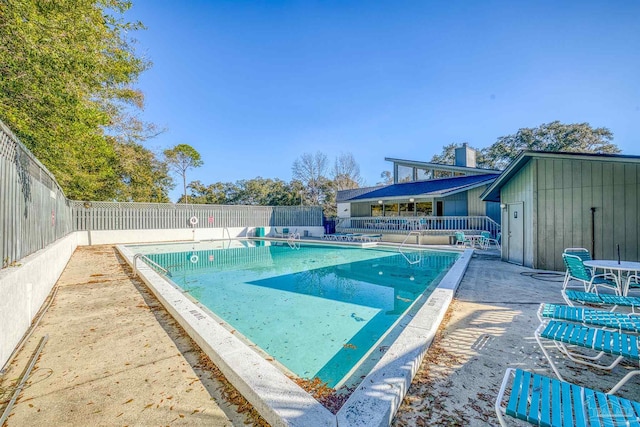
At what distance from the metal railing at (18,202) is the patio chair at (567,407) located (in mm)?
4758

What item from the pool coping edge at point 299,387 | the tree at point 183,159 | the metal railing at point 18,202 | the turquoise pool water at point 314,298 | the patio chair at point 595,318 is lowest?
the turquoise pool water at point 314,298

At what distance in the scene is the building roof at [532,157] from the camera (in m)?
5.82

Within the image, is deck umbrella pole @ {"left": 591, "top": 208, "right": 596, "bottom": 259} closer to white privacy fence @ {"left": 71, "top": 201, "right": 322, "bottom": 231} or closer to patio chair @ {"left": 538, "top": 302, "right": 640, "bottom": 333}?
patio chair @ {"left": 538, "top": 302, "right": 640, "bottom": 333}

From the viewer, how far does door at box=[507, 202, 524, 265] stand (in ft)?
27.2

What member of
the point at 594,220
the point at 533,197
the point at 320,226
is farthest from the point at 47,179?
the point at 320,226

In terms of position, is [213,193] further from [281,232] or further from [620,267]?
[620,267]

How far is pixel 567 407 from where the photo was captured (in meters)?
1.44

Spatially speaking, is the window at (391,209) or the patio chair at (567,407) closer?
the patio chair at (567,407)

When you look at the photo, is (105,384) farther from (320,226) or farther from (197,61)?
(320,226)

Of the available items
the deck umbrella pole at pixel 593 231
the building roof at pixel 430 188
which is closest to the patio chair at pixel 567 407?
the deck umbrella pole at pixel 593 231

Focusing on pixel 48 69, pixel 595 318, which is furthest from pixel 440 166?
pixel 48 69

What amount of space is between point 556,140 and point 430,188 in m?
18.5

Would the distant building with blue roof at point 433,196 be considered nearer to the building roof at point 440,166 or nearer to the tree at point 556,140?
the building roof at point 440,166

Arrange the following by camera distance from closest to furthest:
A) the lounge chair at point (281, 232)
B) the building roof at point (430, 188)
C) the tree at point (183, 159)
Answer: the building roof at point (430, 188), the lounge chair at point (281, 232), the tree at point (183, 159)
